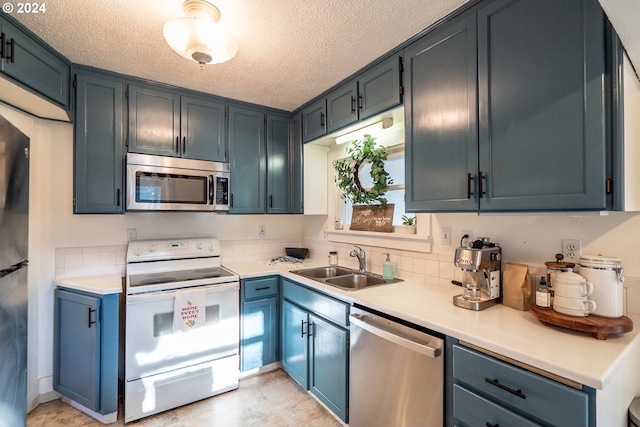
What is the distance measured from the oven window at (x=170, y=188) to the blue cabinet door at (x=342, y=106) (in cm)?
117

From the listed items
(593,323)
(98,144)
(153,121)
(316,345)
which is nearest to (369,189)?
(316,345)

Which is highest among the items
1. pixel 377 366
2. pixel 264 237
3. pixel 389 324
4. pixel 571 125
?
pixel 571 125

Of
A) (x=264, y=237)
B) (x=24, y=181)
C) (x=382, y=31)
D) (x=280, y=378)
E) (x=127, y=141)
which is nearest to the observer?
(x=24, y=181)

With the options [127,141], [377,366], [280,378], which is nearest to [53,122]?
[127,141]

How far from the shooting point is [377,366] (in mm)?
1608

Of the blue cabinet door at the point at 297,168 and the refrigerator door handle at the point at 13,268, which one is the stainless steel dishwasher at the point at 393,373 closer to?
the blue cabinet door at the point at 297,168

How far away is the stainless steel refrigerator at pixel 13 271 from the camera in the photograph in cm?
130

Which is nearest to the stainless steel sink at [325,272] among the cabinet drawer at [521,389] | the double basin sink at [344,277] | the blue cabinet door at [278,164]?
the double basin sink at [344,277]

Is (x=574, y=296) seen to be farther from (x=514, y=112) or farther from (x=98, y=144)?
(x=98, y=144)

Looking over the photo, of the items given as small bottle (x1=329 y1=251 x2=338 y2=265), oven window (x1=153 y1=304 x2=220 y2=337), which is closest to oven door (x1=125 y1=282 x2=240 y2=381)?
oven window (x1=153 y1=304 x2=220 y2=337)

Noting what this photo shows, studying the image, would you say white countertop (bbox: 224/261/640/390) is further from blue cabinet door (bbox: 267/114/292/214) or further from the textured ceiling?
the textured ceiling

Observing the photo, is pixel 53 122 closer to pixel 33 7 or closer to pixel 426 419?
pixel 33 7

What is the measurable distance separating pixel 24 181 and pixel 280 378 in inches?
87.8

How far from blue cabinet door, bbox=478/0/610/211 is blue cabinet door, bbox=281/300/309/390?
1.52 metres
